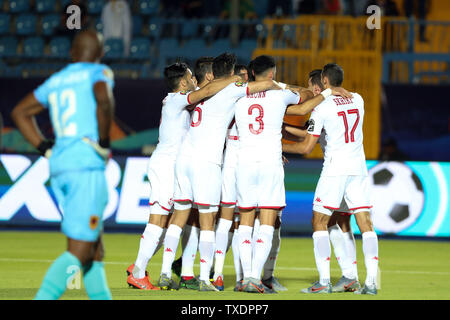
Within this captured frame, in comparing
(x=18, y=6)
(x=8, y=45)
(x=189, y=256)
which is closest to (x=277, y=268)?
(x=189, y=256)

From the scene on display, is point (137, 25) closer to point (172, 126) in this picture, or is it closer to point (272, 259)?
point (172, 126)

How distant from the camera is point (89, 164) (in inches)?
253

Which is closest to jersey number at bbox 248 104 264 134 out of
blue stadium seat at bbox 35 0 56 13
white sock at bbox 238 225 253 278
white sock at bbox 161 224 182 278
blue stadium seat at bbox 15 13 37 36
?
white sock at bbox 238 225 253 278

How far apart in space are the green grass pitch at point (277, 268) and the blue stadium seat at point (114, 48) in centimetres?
656

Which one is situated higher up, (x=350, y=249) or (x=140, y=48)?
(x=140, y=48)

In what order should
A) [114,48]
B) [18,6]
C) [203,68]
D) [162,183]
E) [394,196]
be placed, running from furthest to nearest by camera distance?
[18,6], [114,48], [394,196], [203,68], [162,183]

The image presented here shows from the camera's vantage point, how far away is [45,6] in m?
22.8

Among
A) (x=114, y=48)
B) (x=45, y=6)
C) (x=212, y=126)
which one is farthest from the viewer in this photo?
(x=45, y=6)

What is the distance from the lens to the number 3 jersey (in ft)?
21.1

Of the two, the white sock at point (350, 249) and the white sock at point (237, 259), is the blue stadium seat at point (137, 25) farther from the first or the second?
the white sock at point (350, 249)

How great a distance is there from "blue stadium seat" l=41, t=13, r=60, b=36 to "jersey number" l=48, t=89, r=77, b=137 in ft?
53.1

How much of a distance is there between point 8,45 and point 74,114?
1638cm
